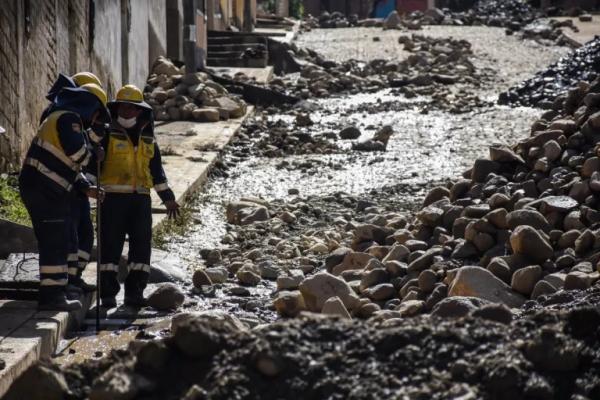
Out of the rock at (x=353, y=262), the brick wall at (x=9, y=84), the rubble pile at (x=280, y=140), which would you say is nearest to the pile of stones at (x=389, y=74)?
the rubble pile at (x=280, y=140)

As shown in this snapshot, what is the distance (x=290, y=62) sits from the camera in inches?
1113

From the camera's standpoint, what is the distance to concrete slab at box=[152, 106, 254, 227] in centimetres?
1326

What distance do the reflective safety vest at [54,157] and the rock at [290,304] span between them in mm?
1608

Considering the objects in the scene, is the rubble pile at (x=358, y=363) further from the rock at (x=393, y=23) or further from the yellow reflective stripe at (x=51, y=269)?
the rock at (x=393, y=23)

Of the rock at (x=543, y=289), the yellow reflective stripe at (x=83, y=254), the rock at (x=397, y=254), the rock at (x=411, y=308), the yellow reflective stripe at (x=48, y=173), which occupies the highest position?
the yellow reflective stripe at (x=48, y=173)

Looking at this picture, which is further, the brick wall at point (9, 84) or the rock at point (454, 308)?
the brick wall at point (9, 84)

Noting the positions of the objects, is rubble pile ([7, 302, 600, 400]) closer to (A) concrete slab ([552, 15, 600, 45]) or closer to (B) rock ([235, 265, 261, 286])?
(B) rock ([235, 265, 261, 286])

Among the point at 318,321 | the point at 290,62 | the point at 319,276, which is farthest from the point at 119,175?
the point at 290,62

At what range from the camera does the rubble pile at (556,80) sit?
21266 millimetres

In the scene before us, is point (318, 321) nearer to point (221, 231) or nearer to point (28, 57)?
point (221, 231)

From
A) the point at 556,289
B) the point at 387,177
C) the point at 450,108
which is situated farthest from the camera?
the point at 450,108

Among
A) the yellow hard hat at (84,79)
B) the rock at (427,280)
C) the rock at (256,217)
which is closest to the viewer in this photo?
the yellow hard hat at (84,79)

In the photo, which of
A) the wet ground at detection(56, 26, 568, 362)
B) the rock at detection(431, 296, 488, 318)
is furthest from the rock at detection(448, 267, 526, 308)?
the wet ground at detection(56, 26, 568, 362)

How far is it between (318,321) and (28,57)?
8.16m
